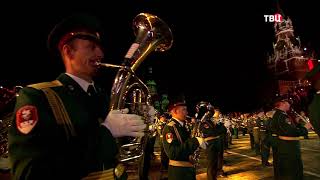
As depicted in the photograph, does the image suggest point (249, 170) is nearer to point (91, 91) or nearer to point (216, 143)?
point (216, 143)

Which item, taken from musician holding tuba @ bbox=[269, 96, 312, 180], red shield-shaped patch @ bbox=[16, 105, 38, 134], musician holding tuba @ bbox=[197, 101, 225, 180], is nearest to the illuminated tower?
musician holding tuba @ bbox=[197, 101, 225, 180]

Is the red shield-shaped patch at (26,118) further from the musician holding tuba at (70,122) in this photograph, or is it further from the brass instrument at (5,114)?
the brass instrument at (5,114)

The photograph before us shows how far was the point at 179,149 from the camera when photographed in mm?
5391

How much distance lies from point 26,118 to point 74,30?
77cm

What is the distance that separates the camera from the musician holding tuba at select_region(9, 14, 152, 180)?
1.73 m

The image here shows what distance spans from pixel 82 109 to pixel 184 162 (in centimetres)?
387

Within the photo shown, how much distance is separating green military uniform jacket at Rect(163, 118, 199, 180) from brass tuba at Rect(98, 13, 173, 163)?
2.21 m

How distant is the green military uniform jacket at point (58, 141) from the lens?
1.71 m

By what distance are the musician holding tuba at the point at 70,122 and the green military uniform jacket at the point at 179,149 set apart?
3354 mm

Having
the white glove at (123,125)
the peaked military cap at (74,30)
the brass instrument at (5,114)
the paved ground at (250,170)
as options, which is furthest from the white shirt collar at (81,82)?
the paved ground at (250,170)

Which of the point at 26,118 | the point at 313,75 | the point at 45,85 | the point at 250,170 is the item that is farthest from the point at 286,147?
the point at 26,118

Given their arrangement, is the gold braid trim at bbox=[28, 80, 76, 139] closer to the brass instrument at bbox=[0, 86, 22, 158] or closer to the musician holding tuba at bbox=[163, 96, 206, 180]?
the brass instrument at bbox=[0, 86, 22, 158]

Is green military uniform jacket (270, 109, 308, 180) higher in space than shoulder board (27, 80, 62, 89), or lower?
lower

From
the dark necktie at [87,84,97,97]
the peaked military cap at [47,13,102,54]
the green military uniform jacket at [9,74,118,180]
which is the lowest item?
the green military uniform jacket at [9,74,118,180]
